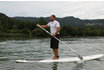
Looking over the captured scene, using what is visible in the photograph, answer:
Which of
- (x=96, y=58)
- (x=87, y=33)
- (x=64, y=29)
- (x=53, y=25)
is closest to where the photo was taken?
(x=53, y=25)

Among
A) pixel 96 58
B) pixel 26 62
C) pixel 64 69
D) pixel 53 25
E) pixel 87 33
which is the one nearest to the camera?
pixel 64 69

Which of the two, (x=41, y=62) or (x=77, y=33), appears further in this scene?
(x=77, y=33)

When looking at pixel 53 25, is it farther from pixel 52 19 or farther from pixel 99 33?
pixel 99 33

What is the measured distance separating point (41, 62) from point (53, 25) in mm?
2147

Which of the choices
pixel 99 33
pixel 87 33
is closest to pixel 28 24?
pixel 87 33

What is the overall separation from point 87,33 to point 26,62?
139m

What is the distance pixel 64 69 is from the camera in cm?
823

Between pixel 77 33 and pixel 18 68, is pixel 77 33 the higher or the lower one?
the lower one

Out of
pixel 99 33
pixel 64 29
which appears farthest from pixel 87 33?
pixel 64 29

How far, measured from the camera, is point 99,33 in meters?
148

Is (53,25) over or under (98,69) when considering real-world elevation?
over

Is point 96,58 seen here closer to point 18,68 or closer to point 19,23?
point 18,68

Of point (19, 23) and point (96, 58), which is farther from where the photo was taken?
point (19, 23)

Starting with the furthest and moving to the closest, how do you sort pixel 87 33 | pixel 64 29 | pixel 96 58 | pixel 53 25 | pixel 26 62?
pixel 87 33 → pixel 64 29 → pixel 96 58 → pixel 53 25 → pixel 26 62
